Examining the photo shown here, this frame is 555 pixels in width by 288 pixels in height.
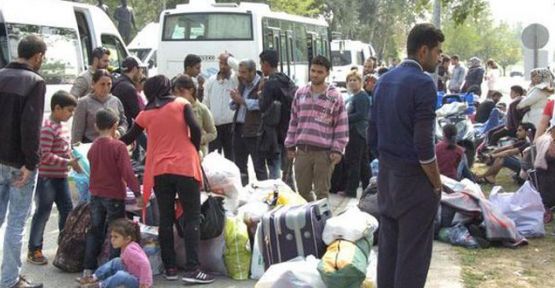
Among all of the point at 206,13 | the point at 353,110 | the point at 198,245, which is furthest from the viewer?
the point at 206,13

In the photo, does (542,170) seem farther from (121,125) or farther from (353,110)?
(121,125)

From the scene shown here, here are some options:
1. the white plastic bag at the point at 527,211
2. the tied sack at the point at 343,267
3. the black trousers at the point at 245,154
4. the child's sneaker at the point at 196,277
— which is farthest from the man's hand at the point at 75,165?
the white plastic bag at the point at 527,211

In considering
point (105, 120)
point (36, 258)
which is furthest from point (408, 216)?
point (36, 258)

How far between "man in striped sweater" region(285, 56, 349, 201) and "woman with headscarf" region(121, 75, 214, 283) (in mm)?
1279

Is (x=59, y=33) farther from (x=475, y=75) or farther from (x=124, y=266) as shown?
(x=475, y=75)

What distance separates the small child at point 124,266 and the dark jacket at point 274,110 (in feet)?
8.53

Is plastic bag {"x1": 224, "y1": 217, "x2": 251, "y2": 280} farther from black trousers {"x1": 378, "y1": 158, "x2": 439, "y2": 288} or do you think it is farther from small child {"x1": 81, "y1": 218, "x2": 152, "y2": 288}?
black trousers {"x1": 378, "y1": 158, "x2": 439, "y2": 288}

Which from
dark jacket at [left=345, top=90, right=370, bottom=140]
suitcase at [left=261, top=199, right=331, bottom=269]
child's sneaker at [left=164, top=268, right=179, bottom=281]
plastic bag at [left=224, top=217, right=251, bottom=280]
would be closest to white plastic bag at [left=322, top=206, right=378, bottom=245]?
suitcase at [left=261, top=199, right=331, bottom=269]

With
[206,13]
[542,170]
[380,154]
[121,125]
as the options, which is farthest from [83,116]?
[206,13]

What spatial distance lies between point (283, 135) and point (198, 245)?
2578 mm

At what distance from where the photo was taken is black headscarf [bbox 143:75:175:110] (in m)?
6.06

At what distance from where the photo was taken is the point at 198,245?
621 centimetres

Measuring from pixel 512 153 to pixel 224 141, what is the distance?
4259 mm

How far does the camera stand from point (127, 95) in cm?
814
